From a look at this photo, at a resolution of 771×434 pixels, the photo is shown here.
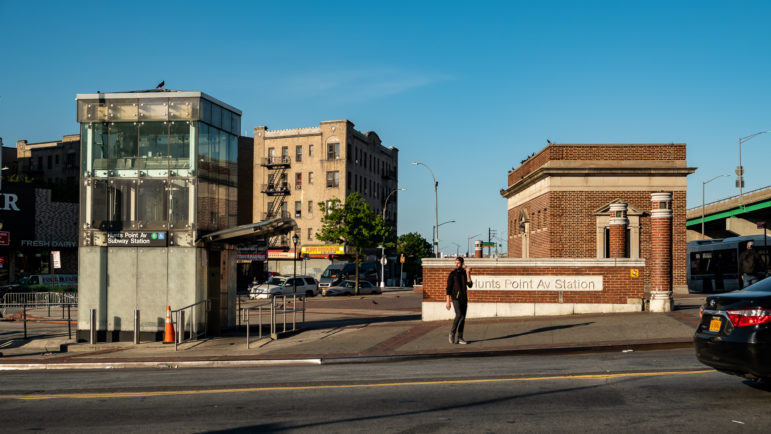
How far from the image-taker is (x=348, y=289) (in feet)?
173

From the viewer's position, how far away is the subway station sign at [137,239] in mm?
18781

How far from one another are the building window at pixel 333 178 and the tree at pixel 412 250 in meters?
26.3

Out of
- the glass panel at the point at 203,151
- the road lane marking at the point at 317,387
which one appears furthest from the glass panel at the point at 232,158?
the road lane marking at the point at 317,387

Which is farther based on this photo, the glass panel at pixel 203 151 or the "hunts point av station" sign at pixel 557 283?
the "hunts point av station" sign at pixel 557 283

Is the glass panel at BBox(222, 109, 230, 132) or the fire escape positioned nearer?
the glass panel at BBox(222, 109, 230, 132)

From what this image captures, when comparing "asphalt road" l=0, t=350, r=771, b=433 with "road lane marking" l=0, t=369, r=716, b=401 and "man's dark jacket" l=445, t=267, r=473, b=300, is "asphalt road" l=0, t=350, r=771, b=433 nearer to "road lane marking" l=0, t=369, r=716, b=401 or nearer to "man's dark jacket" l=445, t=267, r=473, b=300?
"road lane marking" l=0, t=369, r=716, b=401

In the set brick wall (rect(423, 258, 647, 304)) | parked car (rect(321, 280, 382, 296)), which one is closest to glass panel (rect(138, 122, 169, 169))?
brick wall (rect(423, 258, 647, 304))

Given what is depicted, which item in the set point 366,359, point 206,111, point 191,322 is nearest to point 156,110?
point 206,111

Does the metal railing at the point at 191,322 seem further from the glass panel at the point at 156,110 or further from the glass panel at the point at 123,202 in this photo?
the glass panel at the point at 156,110

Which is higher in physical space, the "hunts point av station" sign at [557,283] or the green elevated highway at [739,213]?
the green elevated highway at [739,213]

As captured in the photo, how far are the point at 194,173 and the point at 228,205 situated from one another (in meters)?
1.95

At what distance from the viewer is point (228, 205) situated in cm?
2045

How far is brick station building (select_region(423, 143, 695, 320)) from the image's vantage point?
843 inches

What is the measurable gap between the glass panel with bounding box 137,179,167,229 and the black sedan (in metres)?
14.1
